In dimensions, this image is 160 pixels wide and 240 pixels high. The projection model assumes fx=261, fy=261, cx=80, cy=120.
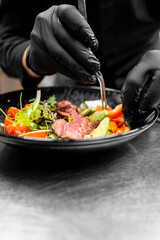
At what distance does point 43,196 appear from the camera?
2.70 feet

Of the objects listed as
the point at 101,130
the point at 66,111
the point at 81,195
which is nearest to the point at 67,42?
the point at 66,111

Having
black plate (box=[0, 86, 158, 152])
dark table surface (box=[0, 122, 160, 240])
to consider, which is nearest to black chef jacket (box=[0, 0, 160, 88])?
black plate (box=[0, 86, 158, 152])

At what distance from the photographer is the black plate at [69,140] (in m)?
0.84

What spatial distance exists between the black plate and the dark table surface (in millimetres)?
118

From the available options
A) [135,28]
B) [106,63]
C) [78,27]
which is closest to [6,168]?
[78,27]

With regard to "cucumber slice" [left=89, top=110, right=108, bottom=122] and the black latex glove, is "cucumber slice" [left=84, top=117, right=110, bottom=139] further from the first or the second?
the black latex glove

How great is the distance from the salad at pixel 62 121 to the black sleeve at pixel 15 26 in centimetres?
62

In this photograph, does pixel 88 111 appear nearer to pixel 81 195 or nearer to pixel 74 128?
pixel 74 128

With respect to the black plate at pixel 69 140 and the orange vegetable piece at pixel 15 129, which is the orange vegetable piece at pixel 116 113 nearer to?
the black plate at pixel 69 140

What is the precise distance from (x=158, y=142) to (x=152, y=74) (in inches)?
12.0

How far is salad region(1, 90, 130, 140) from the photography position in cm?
107

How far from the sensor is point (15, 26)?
81.2 inches

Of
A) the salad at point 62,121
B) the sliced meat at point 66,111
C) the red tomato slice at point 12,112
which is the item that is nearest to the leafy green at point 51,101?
the salad at point 62,121

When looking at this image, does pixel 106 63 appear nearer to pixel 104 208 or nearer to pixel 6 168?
pixel 6 168
